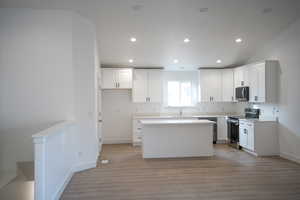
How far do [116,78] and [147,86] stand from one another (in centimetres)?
104

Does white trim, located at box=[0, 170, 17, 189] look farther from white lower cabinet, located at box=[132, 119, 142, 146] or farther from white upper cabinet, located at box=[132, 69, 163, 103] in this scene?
white upper cabinet, located at box=[132, 69, 163, 103]

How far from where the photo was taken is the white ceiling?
4250mm

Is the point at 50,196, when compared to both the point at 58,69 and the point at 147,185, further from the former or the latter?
the point at 58,69

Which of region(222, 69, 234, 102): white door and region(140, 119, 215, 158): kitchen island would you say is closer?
region(140, 119, 215, 158): kitchen island

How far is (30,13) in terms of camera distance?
4.39 metres

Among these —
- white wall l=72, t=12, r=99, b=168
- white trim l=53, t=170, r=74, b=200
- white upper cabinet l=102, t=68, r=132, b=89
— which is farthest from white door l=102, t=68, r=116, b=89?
white trim l=53, t=170, r=74, b=200

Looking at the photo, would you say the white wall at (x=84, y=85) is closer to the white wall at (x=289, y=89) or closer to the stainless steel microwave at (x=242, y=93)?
the stainless steel microwave at (x=242, y=93)

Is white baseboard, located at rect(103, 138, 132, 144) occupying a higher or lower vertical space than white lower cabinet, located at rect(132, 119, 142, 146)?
lower

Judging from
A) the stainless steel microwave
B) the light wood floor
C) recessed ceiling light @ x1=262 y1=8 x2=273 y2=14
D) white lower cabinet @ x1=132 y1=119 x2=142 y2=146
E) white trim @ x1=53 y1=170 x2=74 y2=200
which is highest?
recessed ceiling light @ x1=262 y1=8 x2=273 y2=14

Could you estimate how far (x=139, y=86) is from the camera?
7.31m

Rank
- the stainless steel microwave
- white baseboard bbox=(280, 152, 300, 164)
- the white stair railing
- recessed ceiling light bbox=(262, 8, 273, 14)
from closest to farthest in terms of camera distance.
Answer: the white stair railing → recessed ceiling light bbox=(262, 8, 273, 14) → white baseboard bbox=(280, 152, 300, 164) → the stainless steel microwave

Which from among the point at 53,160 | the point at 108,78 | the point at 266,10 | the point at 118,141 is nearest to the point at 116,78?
the point at 108,78

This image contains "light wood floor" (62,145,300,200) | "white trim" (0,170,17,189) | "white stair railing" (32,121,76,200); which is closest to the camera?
"white stair railing" (32,121,76,200)

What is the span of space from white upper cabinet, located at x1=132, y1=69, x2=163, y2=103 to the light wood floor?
7.52 ft
